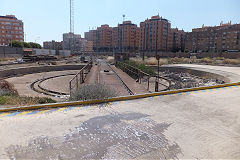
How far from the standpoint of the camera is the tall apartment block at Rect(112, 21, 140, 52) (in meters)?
112

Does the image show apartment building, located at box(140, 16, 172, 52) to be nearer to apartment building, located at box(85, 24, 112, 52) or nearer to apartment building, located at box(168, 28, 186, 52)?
apartment building, located at box(168, 28, 186, 52)

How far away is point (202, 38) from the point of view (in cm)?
9356

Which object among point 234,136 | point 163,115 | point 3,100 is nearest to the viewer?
point 234,136

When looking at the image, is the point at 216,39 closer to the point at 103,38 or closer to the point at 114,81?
the point at 103,38

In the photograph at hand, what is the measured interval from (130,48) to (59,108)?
110848 millimetres

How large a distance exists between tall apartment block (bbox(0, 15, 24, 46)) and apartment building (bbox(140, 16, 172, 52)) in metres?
64.8

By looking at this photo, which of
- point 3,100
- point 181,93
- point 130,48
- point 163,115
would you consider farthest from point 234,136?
point 130,48

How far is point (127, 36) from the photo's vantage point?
11206cm

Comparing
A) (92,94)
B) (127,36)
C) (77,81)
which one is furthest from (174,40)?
(92,94)

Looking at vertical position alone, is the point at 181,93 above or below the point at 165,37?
below

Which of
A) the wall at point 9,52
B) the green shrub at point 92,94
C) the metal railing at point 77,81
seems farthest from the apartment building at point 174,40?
the green shrub at point 92,94

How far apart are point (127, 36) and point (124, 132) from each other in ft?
367

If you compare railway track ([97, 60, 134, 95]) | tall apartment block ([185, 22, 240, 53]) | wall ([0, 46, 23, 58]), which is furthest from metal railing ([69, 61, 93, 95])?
tall apartment block ([185, 22, 240, 53])

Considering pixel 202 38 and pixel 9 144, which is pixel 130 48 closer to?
pixel 202 38
